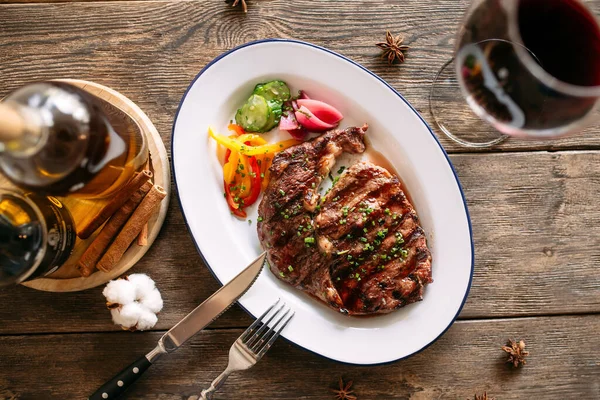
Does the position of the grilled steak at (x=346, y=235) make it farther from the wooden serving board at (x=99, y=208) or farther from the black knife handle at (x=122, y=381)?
the black knife handle at (x=122, y=381)

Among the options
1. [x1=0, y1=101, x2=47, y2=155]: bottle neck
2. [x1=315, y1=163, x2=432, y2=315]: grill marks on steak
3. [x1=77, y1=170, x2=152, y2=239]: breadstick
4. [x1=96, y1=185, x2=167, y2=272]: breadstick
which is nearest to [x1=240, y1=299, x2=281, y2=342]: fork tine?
[x1=315, y1=163, x2=432, y2=315]: grill marks on steak

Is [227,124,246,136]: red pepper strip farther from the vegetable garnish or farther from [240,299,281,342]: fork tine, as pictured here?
[240,299,281,342]: fork tine

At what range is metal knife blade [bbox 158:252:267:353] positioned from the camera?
2312 mm

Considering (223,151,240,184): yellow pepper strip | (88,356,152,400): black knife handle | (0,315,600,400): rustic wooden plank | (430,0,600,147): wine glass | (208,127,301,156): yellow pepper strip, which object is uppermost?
(430,0,600,147): wine glass

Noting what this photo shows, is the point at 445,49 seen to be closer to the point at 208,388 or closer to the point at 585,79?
the point at 585,79

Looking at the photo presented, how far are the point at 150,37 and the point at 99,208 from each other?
2.98ft

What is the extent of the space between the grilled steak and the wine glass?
70cm

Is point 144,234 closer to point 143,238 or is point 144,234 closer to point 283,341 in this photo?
point 143,238

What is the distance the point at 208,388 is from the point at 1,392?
3.40 ft

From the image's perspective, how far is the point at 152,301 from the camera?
241cm

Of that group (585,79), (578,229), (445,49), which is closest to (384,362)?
(578,229)

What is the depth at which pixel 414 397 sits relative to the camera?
257 cm

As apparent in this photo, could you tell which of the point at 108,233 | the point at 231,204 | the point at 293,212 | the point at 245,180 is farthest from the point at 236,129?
the point at 108,233

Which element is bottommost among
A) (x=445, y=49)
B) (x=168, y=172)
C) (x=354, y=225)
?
(x=354, y=225)
